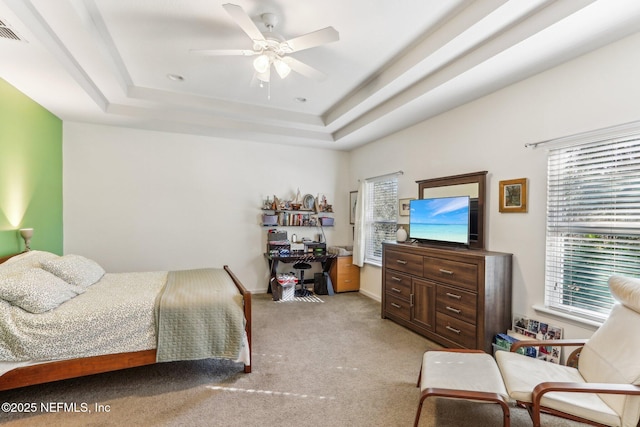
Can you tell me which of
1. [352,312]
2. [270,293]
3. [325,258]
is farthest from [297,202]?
[352,312]

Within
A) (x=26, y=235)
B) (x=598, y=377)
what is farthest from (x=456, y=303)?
(x=26, y=235)

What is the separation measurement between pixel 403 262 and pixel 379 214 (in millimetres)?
1467

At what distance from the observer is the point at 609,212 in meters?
2.18

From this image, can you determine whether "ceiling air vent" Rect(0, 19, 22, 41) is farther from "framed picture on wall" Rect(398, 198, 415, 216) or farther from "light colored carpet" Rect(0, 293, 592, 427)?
"framed picture on wall" Rect(398, 198, 415, 216)

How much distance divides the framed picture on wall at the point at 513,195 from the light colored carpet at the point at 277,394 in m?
1.66

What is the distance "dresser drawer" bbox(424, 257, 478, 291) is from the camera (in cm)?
270

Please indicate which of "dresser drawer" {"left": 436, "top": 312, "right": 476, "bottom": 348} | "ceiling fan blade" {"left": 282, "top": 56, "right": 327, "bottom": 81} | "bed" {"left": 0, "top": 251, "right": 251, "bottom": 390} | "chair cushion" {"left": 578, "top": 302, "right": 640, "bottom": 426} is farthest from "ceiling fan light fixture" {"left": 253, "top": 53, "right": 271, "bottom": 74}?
"chair cushion" {"left": 578, "top": 302, "right": 640, "bottom": 426}

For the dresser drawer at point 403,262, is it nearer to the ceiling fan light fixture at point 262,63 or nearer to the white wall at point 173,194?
the white wall at point 173,194

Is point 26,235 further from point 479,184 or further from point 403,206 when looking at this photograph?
point 479,184

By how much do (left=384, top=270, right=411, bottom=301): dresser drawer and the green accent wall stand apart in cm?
415

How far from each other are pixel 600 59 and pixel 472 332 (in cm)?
245

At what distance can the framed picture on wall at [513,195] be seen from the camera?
8.82 feet

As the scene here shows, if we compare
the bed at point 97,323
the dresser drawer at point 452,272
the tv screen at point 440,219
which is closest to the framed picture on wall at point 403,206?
the tv screen at point 440,219

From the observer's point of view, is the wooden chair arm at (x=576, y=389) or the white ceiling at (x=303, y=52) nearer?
the wooden chair arm at (x=576, y=389)
